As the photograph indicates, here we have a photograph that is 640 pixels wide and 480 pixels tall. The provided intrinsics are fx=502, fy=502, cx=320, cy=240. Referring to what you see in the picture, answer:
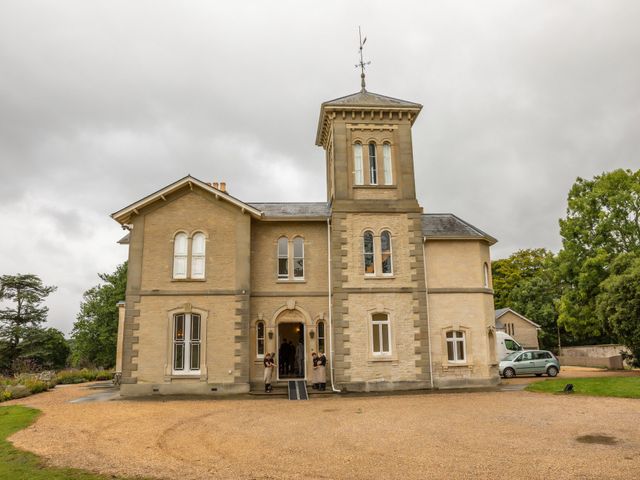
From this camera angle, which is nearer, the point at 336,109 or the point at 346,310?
the point at 346,310

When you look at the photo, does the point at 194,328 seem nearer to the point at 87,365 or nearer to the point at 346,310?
the point at 346,310

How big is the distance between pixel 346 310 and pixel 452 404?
6.63m

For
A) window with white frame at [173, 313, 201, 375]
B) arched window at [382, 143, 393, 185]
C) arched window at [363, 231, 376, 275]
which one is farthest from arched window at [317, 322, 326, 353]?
arched window at [382, 143, 393, 185]

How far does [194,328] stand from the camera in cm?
2188

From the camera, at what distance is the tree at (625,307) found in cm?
2686

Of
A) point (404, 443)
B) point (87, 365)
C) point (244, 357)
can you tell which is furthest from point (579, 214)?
point (87, 365)

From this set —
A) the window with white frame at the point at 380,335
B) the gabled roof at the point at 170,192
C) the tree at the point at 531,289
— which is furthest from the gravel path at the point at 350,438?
the tree at the point at 531,289

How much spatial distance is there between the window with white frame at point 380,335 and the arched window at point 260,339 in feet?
16.5

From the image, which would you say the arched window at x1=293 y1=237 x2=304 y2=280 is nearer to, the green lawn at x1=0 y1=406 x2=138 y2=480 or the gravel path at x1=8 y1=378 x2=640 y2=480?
the gravel path at x1=8 y1=378 x2=640 y2=480

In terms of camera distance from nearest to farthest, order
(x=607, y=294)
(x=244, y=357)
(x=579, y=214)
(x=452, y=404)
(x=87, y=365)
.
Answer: (x=452, y=404) < (x=244, y=357) < (x=607, y=294) < (x=579, y=214) < (x=87, y=365)

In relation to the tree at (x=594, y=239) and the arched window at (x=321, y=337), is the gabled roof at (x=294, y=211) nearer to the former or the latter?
the arched window at (x=321, y=337)

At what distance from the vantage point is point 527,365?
29406 mm

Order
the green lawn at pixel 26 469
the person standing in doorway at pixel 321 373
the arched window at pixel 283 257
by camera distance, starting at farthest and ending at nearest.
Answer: the arched window at pixel 283 257, the person standing in doorway at pixel 321 373, the green lawn at pixel 26 469

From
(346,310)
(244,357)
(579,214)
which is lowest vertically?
(244,357)
